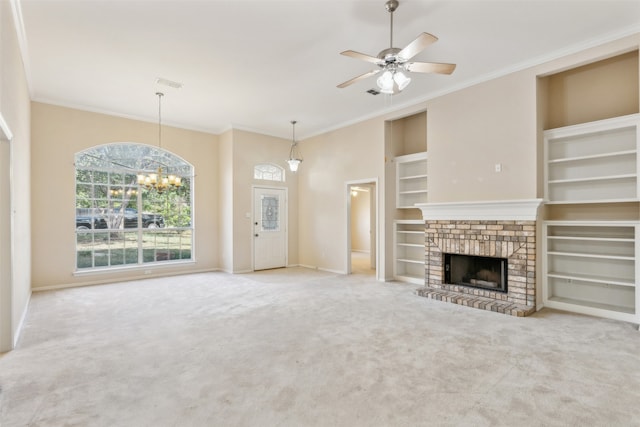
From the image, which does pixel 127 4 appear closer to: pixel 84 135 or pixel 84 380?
pixel 84 380

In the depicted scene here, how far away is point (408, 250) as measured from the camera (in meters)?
6.71

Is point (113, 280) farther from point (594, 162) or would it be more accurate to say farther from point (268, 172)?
point (594, 162)

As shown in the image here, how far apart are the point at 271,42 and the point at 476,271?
14.6ft

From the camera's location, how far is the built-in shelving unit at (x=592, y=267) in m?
4.05

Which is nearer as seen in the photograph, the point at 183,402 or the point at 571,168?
the point at 183,402

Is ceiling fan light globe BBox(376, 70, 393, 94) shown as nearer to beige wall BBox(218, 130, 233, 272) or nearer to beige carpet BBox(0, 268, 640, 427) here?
beige carpet BBox(0, 268, 640, 427)

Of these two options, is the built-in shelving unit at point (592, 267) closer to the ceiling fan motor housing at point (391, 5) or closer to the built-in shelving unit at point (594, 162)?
the built-in shelving unit at point (594, 162)

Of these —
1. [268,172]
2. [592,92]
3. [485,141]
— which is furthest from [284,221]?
[592,92]

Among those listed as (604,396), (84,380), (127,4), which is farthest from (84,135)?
(604,396)

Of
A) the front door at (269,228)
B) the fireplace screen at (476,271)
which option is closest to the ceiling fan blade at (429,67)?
the fireplace screen at (476,271)

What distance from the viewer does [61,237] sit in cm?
587

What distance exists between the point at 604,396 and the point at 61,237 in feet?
24.9

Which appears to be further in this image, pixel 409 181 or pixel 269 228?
pixel 269 228

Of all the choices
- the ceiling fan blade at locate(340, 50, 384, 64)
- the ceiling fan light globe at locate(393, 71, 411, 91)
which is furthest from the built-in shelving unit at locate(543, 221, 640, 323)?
the ceiling fan blade at locate(340, 50, 384, 64)
